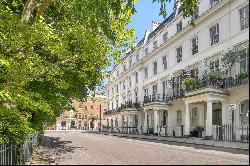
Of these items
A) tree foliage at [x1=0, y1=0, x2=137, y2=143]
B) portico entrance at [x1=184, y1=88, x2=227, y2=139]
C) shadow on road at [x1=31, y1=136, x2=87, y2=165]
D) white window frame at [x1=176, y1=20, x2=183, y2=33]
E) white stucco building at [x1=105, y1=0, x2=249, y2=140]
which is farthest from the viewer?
white window frame at [x1=176, y1=20, x2=183, y2=33]

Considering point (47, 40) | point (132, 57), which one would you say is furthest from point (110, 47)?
point (132, 57)

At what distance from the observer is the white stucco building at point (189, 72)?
25.3 meters

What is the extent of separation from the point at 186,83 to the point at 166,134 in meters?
9.50

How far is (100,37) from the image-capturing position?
18.3 m

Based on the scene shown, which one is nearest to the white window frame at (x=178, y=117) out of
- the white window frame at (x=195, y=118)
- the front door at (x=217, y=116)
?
the white window frame at (x=195, y=118)

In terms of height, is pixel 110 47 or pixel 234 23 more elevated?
pixel 234 23

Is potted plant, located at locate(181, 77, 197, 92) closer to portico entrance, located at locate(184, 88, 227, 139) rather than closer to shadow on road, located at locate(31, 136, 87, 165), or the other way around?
portico entrance, located at locate(184, 88, 227, 139)

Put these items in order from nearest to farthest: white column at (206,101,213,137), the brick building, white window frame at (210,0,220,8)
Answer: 1. white column at (206,101,213,137)
2. white window frame at (210,0,220,8)
3. the brick building

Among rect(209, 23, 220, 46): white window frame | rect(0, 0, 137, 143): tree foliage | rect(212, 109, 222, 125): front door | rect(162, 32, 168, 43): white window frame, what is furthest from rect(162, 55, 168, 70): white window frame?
rect(0, 0, 137, 143): tree foliage

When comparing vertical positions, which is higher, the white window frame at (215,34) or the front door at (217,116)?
the white window frame at (215,34)

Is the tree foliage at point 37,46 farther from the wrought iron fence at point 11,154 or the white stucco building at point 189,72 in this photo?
the white stucco building at point 189,72

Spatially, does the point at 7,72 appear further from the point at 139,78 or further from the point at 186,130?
the point at 139,78

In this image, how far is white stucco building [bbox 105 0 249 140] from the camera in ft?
82.9

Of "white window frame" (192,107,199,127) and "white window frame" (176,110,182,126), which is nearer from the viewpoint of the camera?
"white window frame" (192,107,199,127)
